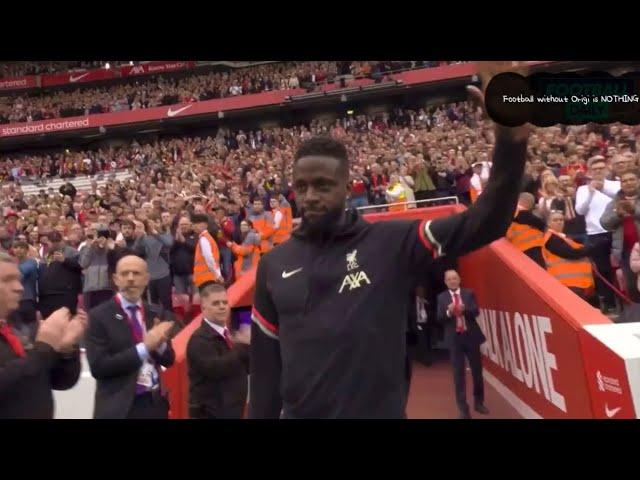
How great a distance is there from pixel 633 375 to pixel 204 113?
1021 inches

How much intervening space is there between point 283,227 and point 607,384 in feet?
18.0

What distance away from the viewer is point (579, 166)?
28.2 ft


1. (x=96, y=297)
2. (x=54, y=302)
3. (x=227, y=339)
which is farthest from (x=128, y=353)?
(x=54, y=302)

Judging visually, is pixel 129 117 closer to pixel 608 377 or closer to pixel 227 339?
pixel 227 339

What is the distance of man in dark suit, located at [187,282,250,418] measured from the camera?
3.82m

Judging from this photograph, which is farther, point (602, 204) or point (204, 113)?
point (204, 113)

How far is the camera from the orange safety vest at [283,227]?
8758mm

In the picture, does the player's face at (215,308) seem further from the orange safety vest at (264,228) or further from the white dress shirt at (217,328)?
the orange safety vest at (264,228)

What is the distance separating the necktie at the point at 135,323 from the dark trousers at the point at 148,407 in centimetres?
31

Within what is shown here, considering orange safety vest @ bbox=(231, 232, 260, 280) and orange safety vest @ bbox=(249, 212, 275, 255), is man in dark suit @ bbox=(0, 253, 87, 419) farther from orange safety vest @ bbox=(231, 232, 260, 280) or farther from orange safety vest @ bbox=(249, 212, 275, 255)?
orange safety vest @ bbox=(249, 212, 275, 255)

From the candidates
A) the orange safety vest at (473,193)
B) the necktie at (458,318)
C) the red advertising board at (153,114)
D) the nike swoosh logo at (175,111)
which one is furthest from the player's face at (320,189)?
the nike swoosh logo at (175,111)

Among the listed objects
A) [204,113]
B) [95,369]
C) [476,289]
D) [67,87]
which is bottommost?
[476,289]
